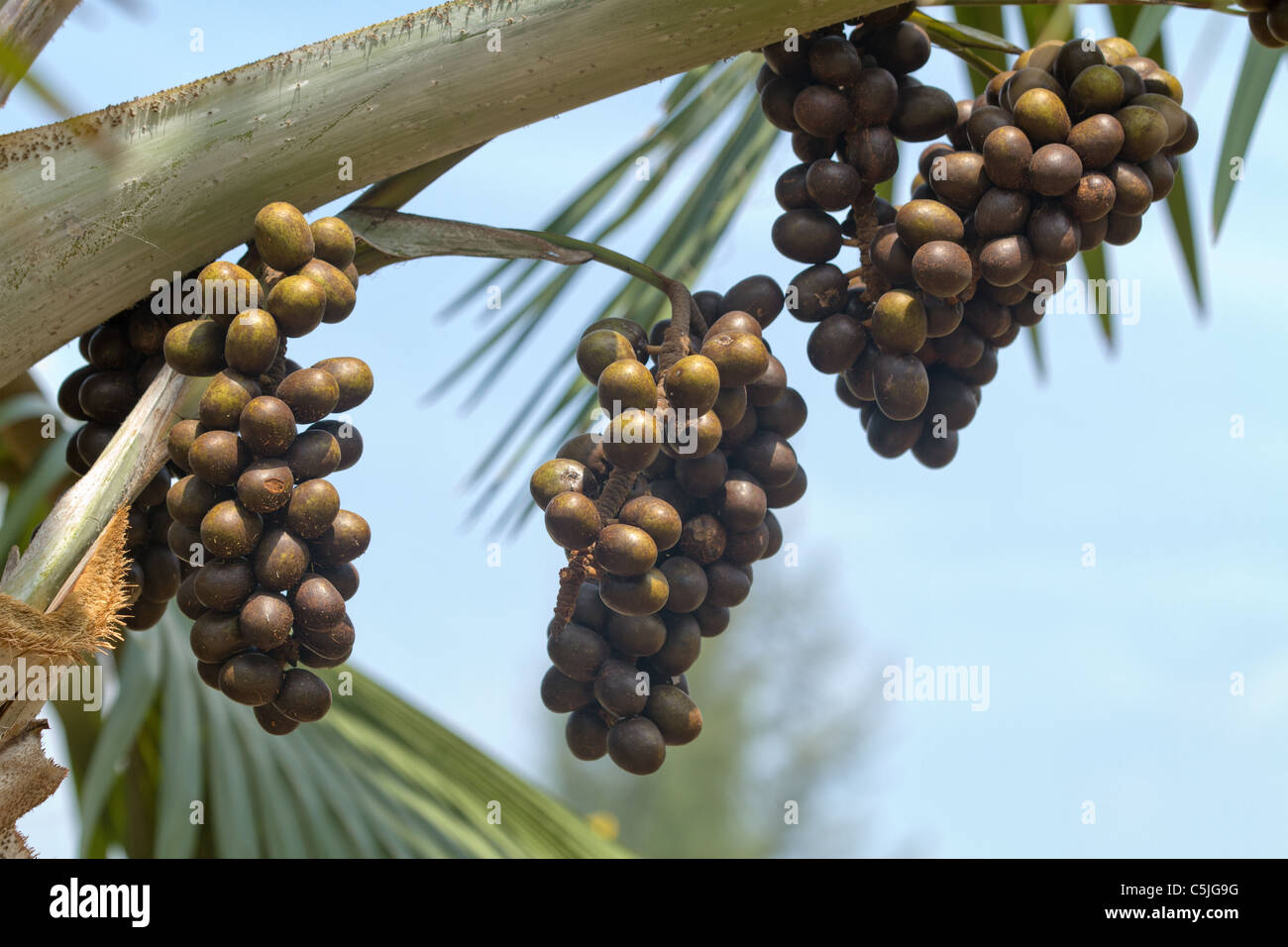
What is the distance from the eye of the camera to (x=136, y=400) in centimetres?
97

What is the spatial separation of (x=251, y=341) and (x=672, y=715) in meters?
0.39

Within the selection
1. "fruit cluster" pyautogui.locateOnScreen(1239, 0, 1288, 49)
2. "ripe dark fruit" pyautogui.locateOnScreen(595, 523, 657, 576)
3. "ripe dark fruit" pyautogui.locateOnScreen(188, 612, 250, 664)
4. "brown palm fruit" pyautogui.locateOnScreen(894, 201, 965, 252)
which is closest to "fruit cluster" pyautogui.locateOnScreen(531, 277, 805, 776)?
"ripe dark fruit" pyautogui.locateOnScreen(595, 523, 657, 576)

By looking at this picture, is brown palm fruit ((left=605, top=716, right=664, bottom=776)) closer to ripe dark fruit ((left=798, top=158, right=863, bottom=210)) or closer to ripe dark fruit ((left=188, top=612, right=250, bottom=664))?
ripe dark fruit ((left=188, top=612, right=250, bottom=664))

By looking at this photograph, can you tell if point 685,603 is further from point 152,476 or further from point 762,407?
point 152,476

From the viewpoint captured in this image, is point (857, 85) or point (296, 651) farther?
point (857, 85)

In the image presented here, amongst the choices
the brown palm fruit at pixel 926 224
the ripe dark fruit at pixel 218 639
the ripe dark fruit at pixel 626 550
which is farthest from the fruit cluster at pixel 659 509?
the ripe dark fruit at pixel 218 639

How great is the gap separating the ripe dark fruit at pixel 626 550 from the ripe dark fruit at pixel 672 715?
4.3 inches

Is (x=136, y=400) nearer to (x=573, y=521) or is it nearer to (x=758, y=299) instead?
(x=573, y=521)

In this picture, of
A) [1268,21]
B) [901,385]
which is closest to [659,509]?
[901,385]

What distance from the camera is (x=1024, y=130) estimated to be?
92 centimetres

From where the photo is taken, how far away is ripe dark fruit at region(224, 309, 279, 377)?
0.82 m

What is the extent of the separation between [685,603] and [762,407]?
0.17 metres

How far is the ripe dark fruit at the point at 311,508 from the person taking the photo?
31.6 inches

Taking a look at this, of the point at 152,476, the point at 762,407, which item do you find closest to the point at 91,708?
the point at 152,476
